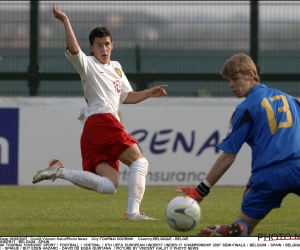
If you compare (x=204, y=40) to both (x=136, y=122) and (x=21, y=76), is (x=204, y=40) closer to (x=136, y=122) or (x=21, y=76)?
(x=136, y=122)

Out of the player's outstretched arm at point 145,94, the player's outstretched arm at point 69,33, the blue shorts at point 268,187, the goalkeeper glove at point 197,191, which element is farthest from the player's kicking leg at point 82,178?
the blue shorts at point 268,187

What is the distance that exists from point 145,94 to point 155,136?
6.14 meters

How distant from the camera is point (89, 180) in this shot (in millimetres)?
8469

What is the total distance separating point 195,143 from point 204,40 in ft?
6.54

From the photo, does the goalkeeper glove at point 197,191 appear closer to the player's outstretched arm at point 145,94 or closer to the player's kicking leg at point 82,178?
the player's kicking leg at point 82,178

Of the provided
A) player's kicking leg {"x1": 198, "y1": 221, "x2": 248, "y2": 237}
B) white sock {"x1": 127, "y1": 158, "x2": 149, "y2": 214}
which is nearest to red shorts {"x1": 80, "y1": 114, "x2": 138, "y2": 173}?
white sock {"x1": 127, "y1": 158, "x2": 149, "y2": 214}

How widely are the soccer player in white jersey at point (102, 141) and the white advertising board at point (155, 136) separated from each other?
6184 millimetres

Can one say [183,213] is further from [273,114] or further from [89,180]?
[89,180]

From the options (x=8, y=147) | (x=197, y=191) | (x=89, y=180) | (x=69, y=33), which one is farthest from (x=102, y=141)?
(x=8, y=147)

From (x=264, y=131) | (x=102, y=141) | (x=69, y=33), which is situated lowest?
(x=102, y=141)

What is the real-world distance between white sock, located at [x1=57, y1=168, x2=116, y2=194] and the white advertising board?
640 cm

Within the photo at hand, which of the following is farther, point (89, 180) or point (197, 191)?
point (89, 180)

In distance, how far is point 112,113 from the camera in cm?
875

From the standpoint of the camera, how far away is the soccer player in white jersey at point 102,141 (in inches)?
335
